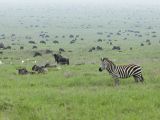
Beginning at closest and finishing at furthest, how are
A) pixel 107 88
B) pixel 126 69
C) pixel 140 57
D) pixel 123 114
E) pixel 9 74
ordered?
pixel 123 114 < pixel 107 88 < pixel 126 69 < pixel 9 74 < pixel 140 57

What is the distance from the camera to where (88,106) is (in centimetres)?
1505

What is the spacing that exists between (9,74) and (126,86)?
7.13 metres

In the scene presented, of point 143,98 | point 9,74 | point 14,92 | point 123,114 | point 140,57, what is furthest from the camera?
point 140,57

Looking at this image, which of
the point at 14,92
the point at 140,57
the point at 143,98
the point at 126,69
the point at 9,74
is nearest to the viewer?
the point at 143,98

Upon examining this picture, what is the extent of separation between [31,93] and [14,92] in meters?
0.71

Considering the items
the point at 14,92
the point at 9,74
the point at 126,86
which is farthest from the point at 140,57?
the point at 14,92

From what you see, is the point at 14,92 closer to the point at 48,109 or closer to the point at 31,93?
the point at 31,93

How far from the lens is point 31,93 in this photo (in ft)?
55.3

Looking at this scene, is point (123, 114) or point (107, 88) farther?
point (107, 88)

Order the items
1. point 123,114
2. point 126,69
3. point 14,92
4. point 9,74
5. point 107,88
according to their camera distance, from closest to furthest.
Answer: point 123,114 < point 14,92 < point 107,88 < point 126,69 < point 9,74

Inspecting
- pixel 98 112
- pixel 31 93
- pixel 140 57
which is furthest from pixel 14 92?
pixel 140 57

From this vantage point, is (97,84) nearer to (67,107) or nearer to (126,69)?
(126,69)

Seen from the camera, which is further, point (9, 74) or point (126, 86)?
point (9, 74)

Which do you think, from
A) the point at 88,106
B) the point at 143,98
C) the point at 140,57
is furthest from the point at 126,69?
the point at 140,57
